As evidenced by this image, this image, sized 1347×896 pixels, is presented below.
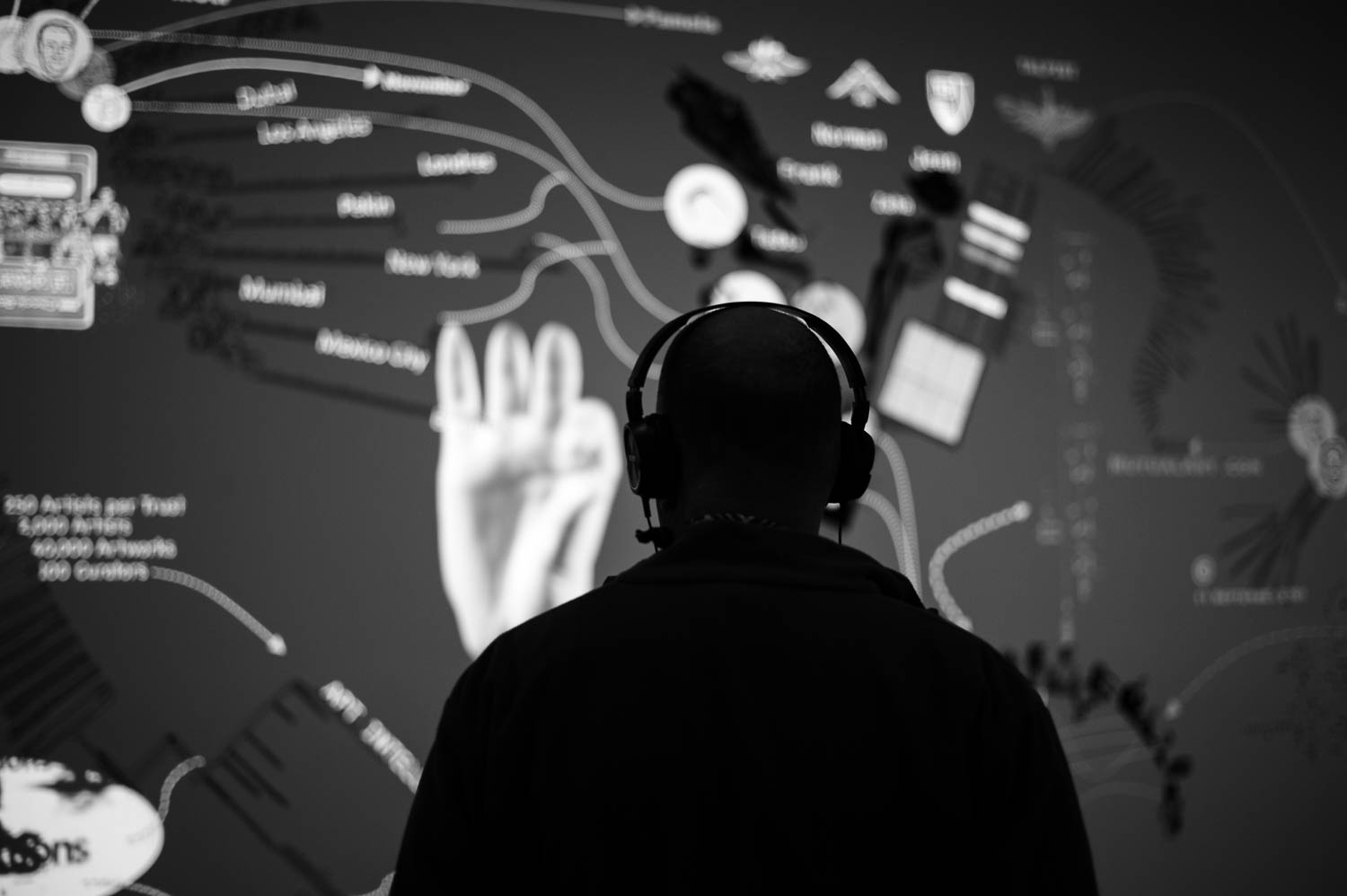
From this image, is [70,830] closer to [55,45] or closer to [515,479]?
[515,479]

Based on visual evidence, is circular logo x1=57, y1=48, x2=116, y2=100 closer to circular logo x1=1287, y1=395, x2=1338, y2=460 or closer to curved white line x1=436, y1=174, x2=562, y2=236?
curved white line x1=436, y1=174, x2=562, y2=236

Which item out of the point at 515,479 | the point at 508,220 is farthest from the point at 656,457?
the point at 508,220

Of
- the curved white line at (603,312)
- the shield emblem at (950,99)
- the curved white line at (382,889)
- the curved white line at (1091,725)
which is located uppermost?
the shield emblem at (950,99)

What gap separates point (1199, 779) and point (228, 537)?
6.02 feet

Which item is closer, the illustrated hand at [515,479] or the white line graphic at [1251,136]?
the illustrated hand at [515,479]

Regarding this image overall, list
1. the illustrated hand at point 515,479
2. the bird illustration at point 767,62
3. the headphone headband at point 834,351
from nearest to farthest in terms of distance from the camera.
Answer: the headphone headband at point 834,351 → the illustrated hand at point 515,479 → the bird illustration at point 767,62

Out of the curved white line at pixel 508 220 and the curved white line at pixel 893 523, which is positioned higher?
the curved white line at pixel 508 220

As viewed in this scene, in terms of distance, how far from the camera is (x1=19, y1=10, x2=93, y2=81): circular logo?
1.64 metres

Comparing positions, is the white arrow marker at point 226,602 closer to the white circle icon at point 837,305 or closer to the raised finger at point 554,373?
the raised finger at point 554,373

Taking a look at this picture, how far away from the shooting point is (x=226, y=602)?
1.68 meters

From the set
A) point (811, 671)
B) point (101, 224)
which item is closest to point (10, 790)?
point (101, 224)

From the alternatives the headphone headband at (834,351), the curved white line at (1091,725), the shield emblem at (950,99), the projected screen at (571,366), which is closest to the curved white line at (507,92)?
the projected screen at (571,366)

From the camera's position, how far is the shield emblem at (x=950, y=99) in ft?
7.04

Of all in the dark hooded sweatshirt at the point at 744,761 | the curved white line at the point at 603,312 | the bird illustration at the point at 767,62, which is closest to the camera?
the dark hooded sweatshirt at the point at 744,761
